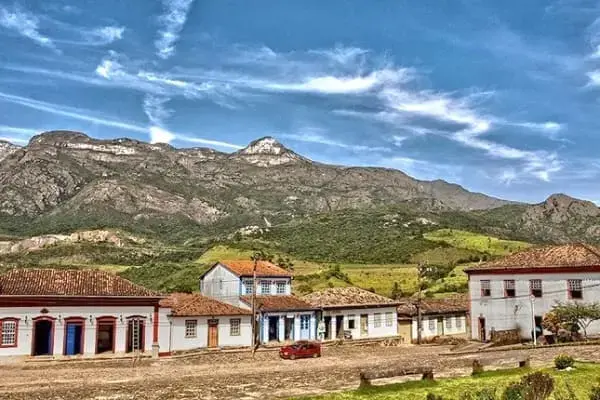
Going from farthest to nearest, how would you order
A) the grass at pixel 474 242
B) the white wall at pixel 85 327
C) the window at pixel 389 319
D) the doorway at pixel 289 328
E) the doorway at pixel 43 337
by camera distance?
the grass at pixel 474 242 < the window at pixel 389 319 < the doorway at pixel 289 328 < the doorway at pixel 43 337 < the white wall at pixel 85 327

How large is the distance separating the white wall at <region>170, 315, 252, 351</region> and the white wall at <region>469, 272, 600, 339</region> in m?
17.8

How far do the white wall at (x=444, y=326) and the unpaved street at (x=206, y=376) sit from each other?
1320cm

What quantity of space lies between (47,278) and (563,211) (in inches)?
7194

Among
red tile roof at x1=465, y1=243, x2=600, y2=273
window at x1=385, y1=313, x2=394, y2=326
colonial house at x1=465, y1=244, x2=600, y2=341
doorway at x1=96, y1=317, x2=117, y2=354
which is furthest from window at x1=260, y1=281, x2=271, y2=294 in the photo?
colonial house at x1=465, y1=244, x2=600, y2=341

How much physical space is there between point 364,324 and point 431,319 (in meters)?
6.42

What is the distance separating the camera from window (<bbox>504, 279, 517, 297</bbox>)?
47.5 meters

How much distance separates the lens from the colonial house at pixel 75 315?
130 ft

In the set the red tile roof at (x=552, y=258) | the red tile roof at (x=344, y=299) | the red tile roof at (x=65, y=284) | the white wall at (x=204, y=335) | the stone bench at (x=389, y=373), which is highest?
the red tile roof at (x=552, y=258)

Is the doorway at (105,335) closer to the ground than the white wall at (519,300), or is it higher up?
closer to the ground

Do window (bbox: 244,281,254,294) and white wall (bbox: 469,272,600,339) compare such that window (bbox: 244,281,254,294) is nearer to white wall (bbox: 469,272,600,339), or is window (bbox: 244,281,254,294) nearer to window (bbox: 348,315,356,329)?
window (bbox: 348,315,356,329)

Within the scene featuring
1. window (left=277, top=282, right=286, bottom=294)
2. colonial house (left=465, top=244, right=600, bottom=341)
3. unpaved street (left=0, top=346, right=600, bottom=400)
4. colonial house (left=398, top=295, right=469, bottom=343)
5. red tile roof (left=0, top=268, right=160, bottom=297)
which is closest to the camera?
unpaved street (left=0, top=346, right=600, bottom=400)

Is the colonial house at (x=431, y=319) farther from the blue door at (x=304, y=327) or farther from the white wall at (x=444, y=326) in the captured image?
the blue door at (x=304, y=327)

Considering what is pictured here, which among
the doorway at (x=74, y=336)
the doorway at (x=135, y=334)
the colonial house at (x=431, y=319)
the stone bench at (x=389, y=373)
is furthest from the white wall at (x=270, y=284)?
the stone bench at (x=389, y=373)

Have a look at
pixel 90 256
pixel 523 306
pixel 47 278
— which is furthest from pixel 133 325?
pixel 90 256
